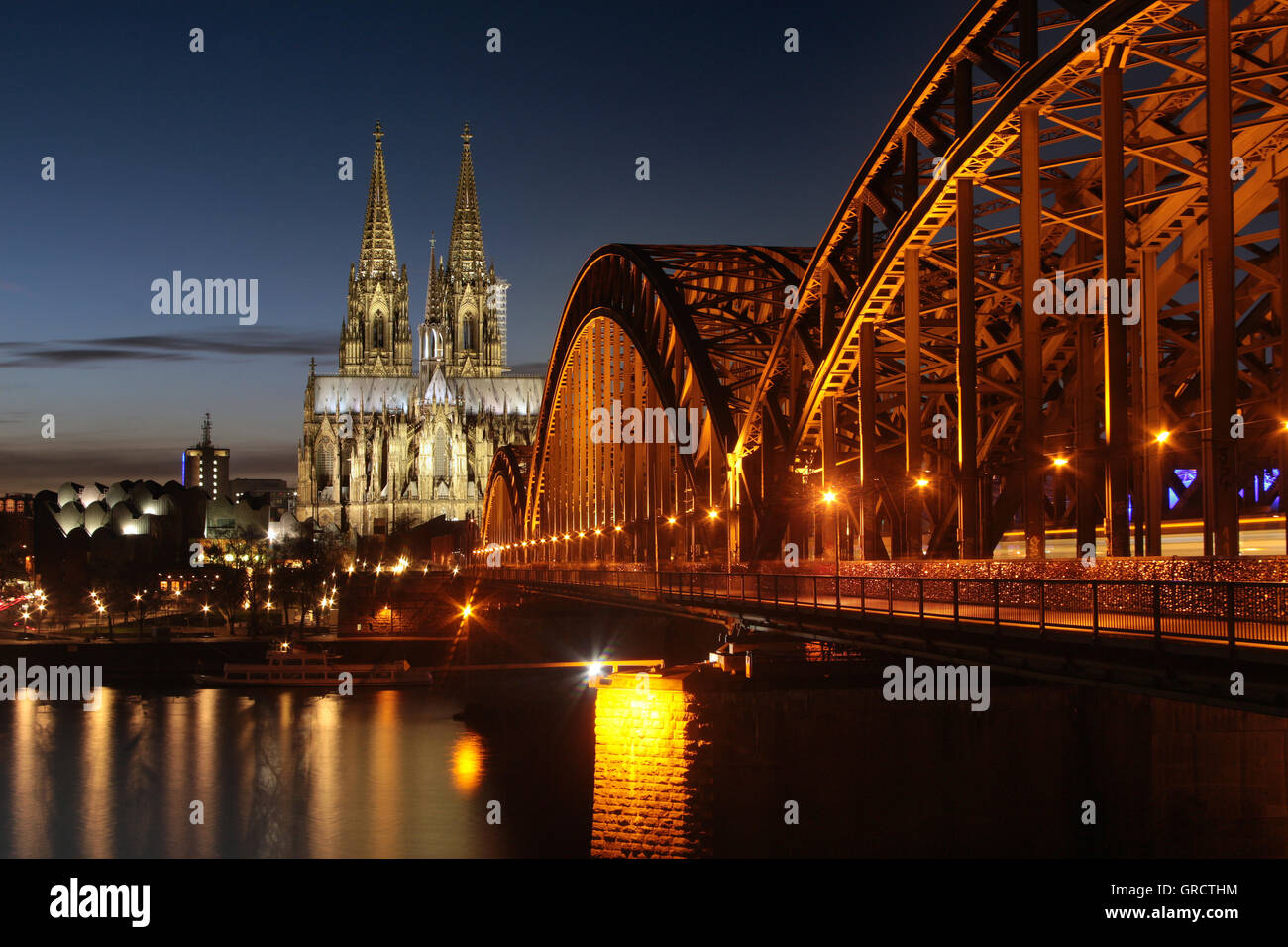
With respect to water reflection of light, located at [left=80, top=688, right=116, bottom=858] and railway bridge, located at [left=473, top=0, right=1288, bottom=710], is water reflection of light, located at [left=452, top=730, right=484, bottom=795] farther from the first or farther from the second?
water reflection of light, located at [left=80, top=688, right=116, bottom=858]

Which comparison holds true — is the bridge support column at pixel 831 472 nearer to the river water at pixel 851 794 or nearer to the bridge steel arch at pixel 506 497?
the river water at pixel 851 794

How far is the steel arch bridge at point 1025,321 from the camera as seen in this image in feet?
70.0

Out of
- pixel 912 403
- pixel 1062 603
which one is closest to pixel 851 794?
pixel 912 403

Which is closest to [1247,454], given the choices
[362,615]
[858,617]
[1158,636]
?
[858,617]

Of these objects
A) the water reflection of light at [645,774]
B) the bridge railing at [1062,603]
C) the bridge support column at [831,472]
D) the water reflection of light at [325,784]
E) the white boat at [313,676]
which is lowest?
the water reflection of light at [325,784]

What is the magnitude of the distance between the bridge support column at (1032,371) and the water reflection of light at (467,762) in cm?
2685

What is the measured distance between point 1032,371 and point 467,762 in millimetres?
33313

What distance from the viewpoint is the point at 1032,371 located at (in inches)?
915

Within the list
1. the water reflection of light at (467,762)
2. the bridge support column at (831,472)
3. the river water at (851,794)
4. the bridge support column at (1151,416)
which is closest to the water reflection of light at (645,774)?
the river water at (851,794)

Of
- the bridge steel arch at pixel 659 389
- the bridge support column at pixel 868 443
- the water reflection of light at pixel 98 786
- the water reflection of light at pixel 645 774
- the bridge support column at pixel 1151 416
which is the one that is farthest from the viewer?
the bridge steel arch at pixel 659 389

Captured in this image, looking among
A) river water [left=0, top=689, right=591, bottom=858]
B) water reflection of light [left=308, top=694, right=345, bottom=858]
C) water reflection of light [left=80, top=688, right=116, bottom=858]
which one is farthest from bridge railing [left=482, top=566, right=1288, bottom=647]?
water reflection of light [left=80, top=688, right=116, bottom=858]

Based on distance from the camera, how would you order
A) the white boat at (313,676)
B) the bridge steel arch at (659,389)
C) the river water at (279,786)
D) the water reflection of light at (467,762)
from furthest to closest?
the white boat at (313,676), the water reflection of light at (467,762), the bridge steel arch at (659,389), the river water at (279,786)

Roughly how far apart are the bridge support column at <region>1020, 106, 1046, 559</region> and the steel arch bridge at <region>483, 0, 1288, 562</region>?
0.04 meters

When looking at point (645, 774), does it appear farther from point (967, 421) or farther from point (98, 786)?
point (98, 786)
